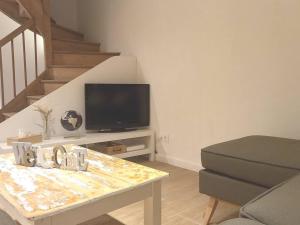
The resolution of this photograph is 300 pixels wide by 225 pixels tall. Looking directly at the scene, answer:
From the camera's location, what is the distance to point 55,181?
63.5 inches

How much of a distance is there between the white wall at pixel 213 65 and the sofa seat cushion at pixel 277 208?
4.63 feet

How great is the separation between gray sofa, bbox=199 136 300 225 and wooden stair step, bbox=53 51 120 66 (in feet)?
8.02

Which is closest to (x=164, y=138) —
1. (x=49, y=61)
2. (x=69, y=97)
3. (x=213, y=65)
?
(x=213, y=65)

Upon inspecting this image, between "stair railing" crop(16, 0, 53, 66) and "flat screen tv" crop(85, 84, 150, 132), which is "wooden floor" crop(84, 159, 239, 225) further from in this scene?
"stair railing" crop(16, 0, 53, 66)

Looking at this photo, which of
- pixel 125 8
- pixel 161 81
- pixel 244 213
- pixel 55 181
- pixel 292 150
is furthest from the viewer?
pixel 125 8

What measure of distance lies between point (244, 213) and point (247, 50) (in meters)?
1.95

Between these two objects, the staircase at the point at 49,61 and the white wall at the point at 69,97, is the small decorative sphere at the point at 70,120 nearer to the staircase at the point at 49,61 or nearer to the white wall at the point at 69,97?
A: the white wall at the point at 69,97

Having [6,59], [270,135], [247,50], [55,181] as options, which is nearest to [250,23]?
[247,50]

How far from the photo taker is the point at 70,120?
3.31 meters

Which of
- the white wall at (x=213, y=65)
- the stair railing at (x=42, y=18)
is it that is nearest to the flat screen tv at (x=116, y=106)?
the white wall at (x=213, y=65)

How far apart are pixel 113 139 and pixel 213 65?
1.38 metres

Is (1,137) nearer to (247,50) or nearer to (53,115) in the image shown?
(53,115)

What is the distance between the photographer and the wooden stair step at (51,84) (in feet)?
12.2

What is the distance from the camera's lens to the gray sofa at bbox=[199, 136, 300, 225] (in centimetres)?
186
